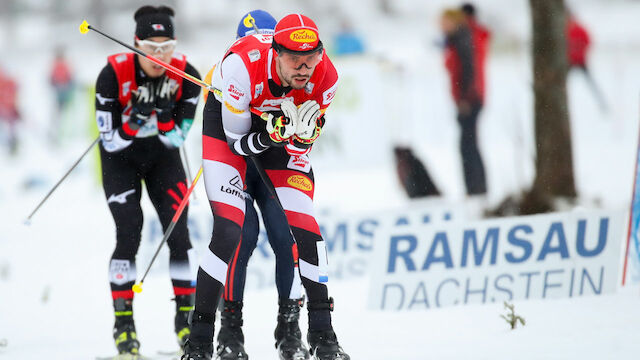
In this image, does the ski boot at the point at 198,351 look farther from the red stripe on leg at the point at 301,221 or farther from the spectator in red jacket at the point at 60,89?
the spectator in red jacket at the point at 60,89

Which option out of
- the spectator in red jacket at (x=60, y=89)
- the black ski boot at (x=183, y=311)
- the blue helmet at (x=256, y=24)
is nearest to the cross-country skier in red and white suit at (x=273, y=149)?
the blue helmet at (x=256, y=24)

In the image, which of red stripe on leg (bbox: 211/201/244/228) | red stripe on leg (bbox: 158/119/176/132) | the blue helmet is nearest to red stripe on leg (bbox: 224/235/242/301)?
red stripe on leg (bbox: 211/201/244/228)

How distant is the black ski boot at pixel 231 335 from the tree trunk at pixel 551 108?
5.02 meters

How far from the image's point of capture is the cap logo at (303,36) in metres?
4.20

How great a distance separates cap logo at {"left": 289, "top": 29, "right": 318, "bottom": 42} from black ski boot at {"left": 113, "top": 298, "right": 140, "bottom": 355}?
2.09 m

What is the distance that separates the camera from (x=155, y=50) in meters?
5.38

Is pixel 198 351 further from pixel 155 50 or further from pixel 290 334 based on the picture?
pixel 155 50

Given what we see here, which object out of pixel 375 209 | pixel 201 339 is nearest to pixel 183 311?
pixel 201 339

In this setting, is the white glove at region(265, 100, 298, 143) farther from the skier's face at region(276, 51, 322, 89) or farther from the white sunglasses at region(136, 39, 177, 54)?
the white sunglasses at region(136, 39, 177, 54)

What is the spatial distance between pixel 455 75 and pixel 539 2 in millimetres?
1556

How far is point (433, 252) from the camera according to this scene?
626 centimetres

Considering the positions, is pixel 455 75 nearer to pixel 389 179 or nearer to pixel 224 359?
pixel 389 179

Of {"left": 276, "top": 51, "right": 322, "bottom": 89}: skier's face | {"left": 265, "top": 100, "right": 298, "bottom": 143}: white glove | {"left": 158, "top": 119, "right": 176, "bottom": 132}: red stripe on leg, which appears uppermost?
{"left": 276, "top": 51, "right": 322, "bottom": 89}: skier's face

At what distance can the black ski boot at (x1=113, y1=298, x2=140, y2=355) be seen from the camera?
5.20 metres
